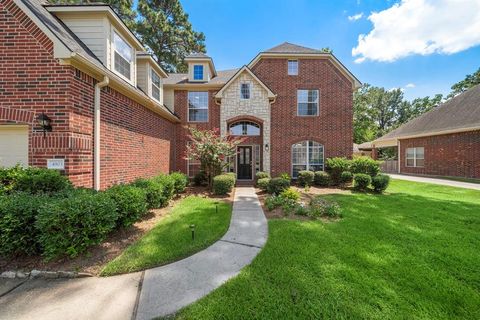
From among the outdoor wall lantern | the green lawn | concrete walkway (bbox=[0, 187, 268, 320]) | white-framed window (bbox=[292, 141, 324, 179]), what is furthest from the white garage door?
white-framed window (bbox=[292, 141, 324, 179])

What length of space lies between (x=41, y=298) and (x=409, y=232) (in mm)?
6877

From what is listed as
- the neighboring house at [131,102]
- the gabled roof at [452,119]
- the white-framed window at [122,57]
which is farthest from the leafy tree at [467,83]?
the white-framed window at [122,57]

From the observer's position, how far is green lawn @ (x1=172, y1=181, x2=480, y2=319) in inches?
98.3

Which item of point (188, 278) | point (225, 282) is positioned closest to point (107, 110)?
point (188, 278)

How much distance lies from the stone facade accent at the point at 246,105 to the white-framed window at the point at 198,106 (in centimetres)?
148

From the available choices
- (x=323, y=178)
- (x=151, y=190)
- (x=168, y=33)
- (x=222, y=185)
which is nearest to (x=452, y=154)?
(x=323, y=178)

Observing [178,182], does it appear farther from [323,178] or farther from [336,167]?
[336,167]

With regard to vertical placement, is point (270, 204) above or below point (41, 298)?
above

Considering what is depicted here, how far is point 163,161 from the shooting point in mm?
11094

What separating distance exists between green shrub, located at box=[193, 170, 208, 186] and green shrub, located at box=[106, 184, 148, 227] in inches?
255

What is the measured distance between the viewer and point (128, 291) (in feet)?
9.53

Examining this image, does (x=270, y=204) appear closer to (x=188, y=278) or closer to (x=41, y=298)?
(x=188, y=278)

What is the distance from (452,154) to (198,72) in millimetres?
18537

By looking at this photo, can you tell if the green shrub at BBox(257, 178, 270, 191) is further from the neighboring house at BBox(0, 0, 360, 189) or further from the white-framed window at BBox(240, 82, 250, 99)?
the white-framed window at BBox(240, 82, 250, 99)
